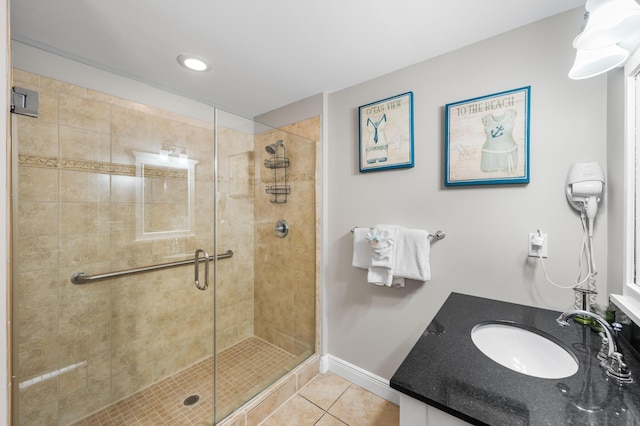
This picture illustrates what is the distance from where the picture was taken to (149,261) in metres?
1.87

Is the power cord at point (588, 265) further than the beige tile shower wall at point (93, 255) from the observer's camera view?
No

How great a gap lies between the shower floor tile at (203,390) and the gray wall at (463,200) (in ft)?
1.74

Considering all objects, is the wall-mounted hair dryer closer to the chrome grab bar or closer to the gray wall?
the gray wall

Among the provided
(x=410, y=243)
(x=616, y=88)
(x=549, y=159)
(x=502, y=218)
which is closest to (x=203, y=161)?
(x=410, y=243)

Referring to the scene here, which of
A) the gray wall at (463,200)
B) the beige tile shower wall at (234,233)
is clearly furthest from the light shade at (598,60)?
the beige tile shower wall at (234,233)

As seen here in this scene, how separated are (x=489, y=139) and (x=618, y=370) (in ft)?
3.48

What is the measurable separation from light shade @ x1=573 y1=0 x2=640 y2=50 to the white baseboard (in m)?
2.03

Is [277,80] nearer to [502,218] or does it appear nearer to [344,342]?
[502,218]

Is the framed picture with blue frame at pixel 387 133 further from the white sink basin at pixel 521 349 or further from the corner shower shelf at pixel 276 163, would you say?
the white sink basin at pixel 521 349

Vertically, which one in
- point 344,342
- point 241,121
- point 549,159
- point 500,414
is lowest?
point 344,342

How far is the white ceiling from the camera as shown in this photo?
120cm

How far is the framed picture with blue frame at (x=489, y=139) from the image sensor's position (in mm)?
1312

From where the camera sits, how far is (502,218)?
1385 millimetres

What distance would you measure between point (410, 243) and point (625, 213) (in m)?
0.87
